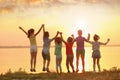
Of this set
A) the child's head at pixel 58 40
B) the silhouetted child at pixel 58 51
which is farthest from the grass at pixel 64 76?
the child's head at pixel 58 40

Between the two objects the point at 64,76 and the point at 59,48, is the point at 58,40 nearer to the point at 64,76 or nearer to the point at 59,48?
the point at 59,48

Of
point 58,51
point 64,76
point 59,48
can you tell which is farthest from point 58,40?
point 64,76

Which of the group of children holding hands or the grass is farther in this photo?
the group of children holding hands

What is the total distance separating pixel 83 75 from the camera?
85.9 ft

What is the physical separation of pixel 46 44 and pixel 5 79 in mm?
4334

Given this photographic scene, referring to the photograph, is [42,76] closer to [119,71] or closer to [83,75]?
[83,75]

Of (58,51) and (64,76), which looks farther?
(58,51)

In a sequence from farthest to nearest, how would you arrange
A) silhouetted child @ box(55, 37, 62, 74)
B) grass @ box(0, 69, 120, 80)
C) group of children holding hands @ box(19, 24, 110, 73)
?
silhouetted child @ box(55, 37, 62, 74) < group of children holding hands @ box(19, 24, 110, 73) < grass @ box(0, 69, 120, 80)

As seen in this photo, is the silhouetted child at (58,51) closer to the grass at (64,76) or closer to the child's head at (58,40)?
the child's head at (58,40)

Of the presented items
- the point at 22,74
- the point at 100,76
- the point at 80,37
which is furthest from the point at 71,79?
the point at 80,37

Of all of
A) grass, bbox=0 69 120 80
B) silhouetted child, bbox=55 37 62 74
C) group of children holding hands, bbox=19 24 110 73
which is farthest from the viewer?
silhouetted child, bbox=55 37 62 74

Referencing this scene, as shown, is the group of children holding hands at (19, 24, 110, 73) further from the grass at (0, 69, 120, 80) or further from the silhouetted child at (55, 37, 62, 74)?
the grass at (0, 69, 120, 80)

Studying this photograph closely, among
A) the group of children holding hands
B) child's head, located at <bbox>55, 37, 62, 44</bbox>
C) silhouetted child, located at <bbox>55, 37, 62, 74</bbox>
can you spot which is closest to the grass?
the group of children holding hands

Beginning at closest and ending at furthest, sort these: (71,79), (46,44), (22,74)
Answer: (71,79), (22,74), (46,44)
